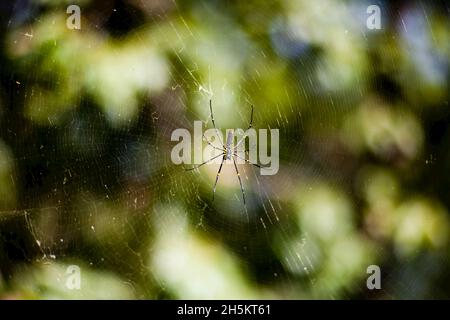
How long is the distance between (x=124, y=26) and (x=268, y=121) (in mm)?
650

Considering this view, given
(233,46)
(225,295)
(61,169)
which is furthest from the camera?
(61,169)

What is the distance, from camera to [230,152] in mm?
2035

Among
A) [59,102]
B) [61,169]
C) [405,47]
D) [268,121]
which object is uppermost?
[405,47]

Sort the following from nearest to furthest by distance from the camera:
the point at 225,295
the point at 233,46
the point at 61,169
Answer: the point at 225,295
the point at 233,46
the point at 61,169

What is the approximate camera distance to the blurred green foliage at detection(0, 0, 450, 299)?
5.67 ft

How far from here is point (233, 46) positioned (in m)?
1.75

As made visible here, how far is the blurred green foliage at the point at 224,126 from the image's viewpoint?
5.67 feet

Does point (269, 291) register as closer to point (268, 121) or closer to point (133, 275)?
point (133, 275)

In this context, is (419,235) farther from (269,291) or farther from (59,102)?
(59,102)

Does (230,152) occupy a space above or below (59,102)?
below

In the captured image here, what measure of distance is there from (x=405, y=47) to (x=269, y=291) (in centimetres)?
108

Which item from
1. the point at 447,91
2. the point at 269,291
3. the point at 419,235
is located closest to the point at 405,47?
the point at 447,91

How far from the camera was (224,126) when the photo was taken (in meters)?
1.95

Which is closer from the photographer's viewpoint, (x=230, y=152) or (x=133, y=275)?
(x=133, y=275)
